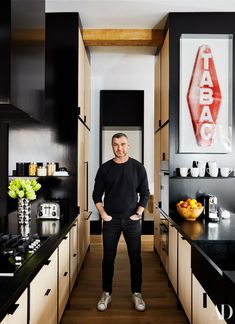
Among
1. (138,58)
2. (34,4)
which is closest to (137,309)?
(34,4)

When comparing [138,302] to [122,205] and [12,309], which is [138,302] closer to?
[122,205]

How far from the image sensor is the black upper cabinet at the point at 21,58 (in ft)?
5.06

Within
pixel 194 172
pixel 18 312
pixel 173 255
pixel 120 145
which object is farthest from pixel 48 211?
pixel 18 312

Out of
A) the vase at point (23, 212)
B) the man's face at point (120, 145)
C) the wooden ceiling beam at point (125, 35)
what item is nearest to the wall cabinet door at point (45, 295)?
the vase at point (23, 212)

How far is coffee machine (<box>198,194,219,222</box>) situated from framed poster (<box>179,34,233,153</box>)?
524 mm

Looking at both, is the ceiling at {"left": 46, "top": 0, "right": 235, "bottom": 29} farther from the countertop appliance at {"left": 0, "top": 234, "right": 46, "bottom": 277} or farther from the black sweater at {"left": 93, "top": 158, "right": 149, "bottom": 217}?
the countertop appliance at {"left": 0, "top": 234, "right": 46, "bottom": 277}

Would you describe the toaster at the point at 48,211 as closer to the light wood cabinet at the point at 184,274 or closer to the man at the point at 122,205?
the man at the point at 122,205

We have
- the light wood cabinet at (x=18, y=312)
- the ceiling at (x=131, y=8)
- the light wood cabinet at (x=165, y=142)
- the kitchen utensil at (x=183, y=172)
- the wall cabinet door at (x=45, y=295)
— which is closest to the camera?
the light wood cabinet at (x=18, y=312)

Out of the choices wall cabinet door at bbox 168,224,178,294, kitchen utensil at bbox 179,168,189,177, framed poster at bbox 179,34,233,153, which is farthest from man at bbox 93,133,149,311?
framed poster at bbox 179,34,233,153

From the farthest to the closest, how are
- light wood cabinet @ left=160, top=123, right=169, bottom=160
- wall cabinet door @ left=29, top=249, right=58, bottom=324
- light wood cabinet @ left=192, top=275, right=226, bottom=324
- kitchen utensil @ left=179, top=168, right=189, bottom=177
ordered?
1. light wood cabinet @ left=160, top=123, right=169, bottom=160
2. kitchen utensil @ left=179, top=168, right=189, bottom=177
3. light wood cabinet @ left=192, top=275, right=226, bottom=324
4. wall cabinet door @ left=29, top=249, right=58, bottom=324

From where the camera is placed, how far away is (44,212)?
323 cm

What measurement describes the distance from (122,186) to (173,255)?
90 cm

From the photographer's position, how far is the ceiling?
357 centimetres

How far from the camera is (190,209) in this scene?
3396mm
